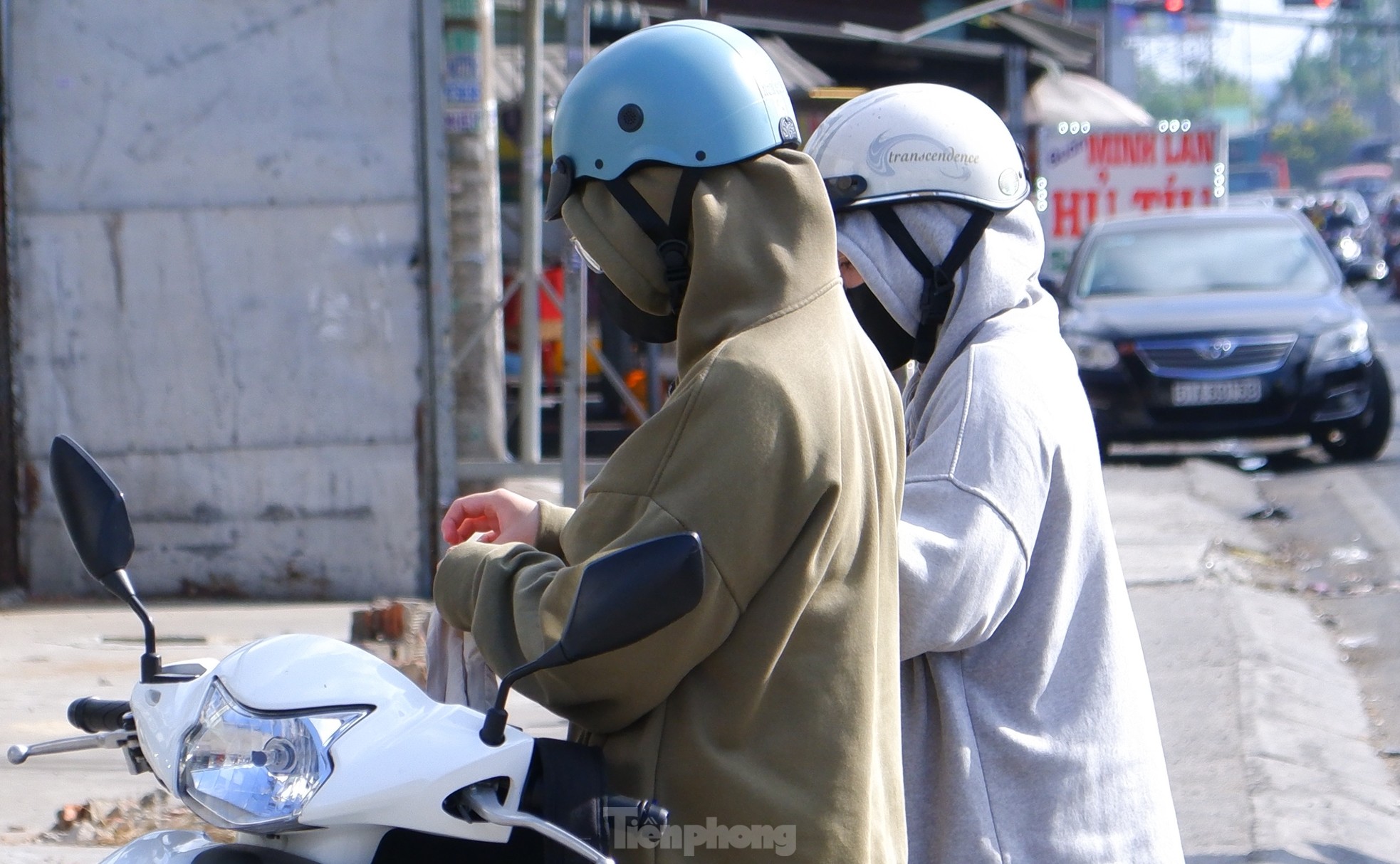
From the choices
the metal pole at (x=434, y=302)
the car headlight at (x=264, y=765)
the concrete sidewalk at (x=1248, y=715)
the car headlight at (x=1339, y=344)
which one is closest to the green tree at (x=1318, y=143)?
the car headlight at (x=1339, y=344)

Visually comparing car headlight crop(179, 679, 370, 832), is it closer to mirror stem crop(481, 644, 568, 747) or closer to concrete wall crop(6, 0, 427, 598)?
mirror stem crop(481, 644, 568, 747)

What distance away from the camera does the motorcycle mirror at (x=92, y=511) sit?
1710 millimetres

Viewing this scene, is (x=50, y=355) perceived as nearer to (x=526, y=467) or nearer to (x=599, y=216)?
(x=526, y=467)

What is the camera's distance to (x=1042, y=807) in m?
1.98

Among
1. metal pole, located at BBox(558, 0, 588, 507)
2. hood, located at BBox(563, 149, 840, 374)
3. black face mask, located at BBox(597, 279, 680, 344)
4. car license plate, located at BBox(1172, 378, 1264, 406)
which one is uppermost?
hood, located at BBox(563, 149, 840, 374)

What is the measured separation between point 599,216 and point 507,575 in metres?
0.39

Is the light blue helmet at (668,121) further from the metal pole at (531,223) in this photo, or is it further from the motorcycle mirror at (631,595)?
the metal pole at (531,223)

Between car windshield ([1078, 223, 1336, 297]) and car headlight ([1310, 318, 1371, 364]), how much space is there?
0.59 metres

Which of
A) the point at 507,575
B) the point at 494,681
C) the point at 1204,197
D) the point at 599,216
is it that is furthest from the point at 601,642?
the point at 1204,197

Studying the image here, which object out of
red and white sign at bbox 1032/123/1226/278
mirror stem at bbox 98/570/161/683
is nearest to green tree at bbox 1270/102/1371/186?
red and white sign at bbox 1032/123/1226/278

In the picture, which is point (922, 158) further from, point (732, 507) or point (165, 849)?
point (165, 849)

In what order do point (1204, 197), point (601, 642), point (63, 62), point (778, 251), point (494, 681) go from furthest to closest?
1. point (1204, 197)
2. point (63, 62)
3. point (494, 681)
4. point (778, 251)
5. point (601, 642)

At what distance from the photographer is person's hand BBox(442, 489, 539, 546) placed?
178cm

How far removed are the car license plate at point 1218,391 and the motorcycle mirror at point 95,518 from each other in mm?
9863
